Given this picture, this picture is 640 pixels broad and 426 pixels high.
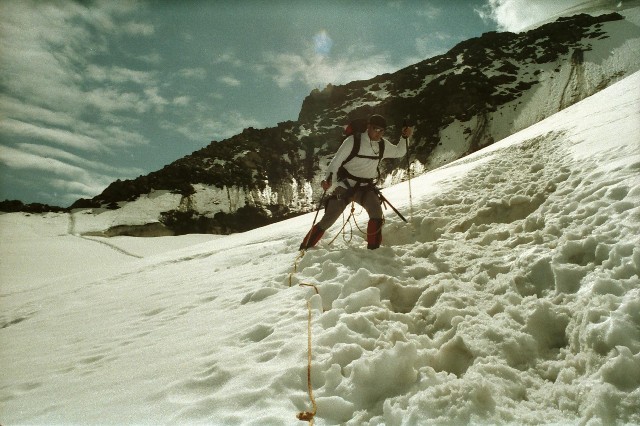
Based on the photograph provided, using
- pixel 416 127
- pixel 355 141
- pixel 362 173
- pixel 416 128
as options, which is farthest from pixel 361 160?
pixel 416 127

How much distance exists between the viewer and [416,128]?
54000 millimetres

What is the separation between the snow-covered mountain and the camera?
38719 mm

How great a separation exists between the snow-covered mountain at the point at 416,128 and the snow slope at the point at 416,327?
28785 mm

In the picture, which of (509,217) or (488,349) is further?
(509,217)

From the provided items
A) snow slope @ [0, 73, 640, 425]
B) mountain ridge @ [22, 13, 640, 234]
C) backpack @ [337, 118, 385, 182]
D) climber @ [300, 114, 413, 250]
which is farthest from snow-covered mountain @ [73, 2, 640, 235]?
backpack @ [337, 118, 385, 182]

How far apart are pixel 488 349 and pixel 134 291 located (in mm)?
6975

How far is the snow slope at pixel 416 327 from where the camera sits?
2.61 meters

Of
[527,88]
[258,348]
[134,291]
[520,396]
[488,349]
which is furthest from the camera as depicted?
[527,88]

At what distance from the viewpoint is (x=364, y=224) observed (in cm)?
754

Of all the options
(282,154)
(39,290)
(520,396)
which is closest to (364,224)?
(520,396)

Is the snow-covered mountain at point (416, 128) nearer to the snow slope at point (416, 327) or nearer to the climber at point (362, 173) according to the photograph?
the snow slope at point (416, 327)

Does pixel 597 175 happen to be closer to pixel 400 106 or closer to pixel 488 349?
pixel 488 349

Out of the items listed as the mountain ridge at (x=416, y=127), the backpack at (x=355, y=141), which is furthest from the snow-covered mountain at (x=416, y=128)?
the backpack at (x=355, y=141)

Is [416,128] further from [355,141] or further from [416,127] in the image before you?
[355,141]
